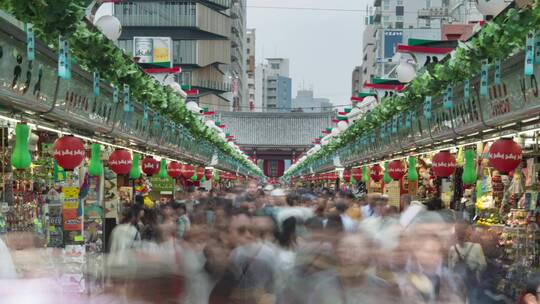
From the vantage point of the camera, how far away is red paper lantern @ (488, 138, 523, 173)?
9.64 metres

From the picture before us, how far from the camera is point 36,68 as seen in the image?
8.11 meters

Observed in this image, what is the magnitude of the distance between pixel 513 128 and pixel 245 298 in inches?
187

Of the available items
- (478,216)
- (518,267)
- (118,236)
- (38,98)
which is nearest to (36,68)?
(38,98)

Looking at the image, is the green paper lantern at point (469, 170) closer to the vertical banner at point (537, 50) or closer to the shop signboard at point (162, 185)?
the vertical banner at point (537, 50)

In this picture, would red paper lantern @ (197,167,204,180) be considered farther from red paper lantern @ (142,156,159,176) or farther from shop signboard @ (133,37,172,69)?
shop signboard @ (133,37,172,69)

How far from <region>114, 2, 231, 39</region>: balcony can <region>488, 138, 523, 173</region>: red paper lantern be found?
196 feet

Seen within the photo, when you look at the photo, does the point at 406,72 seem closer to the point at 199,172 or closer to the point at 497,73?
the point at 497,73

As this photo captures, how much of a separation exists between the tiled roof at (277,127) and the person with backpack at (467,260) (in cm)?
8239

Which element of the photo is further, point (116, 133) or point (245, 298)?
point (116, 133)

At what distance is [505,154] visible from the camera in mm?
9656

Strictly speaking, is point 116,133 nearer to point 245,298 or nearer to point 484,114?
point 484,114

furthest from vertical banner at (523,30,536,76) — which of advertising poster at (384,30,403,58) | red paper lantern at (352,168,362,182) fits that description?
advertising poster at (384,30,403,58)

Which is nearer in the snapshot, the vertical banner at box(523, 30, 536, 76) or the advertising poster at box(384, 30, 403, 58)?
the vertical banner at box(523, 30, 536, 76)

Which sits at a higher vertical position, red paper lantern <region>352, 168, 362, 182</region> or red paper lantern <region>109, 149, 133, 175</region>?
red paper lantern <region>352, 168, 362, 182</region>
